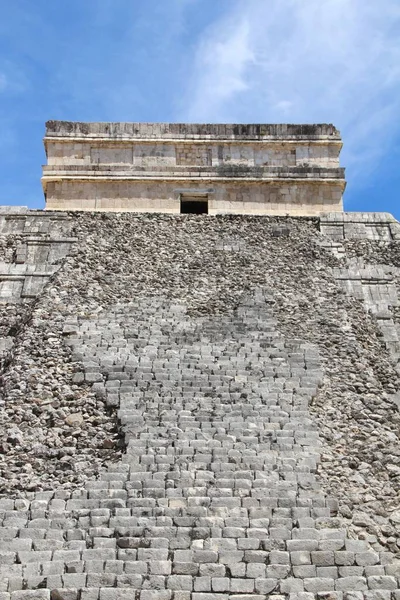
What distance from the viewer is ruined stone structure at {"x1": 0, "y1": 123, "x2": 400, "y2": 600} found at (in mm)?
6902

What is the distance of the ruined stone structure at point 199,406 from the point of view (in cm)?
690

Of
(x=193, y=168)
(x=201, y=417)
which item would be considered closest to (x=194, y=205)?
(x=193, y=168)

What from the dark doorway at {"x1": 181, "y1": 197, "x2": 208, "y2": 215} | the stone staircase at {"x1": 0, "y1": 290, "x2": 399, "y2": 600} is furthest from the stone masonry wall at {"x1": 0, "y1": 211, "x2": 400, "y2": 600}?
the dark doorway at {"x1": 181, "y1": 197, "x2": 208, "y2": 215}

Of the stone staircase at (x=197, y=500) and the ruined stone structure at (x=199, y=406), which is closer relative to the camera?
the stone staircase at (x=197, y=500)

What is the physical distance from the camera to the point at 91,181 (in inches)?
570

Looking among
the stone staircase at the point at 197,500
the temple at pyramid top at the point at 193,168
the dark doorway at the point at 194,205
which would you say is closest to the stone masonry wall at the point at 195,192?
the temple at pyramid top at the point at 193,168

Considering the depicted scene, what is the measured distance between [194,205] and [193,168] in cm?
69

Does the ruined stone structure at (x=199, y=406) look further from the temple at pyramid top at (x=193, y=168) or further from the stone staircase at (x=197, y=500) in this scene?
the temple at pyramid top at (x=193, y=168)

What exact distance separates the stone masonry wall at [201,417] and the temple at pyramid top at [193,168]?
1848mm

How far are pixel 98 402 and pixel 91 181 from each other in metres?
6.53

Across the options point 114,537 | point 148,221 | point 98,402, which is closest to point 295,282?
point 148,221

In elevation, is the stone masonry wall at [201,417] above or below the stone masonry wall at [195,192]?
below

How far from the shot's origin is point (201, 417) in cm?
867

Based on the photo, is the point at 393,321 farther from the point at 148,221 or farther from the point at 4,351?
the point at 4,351
